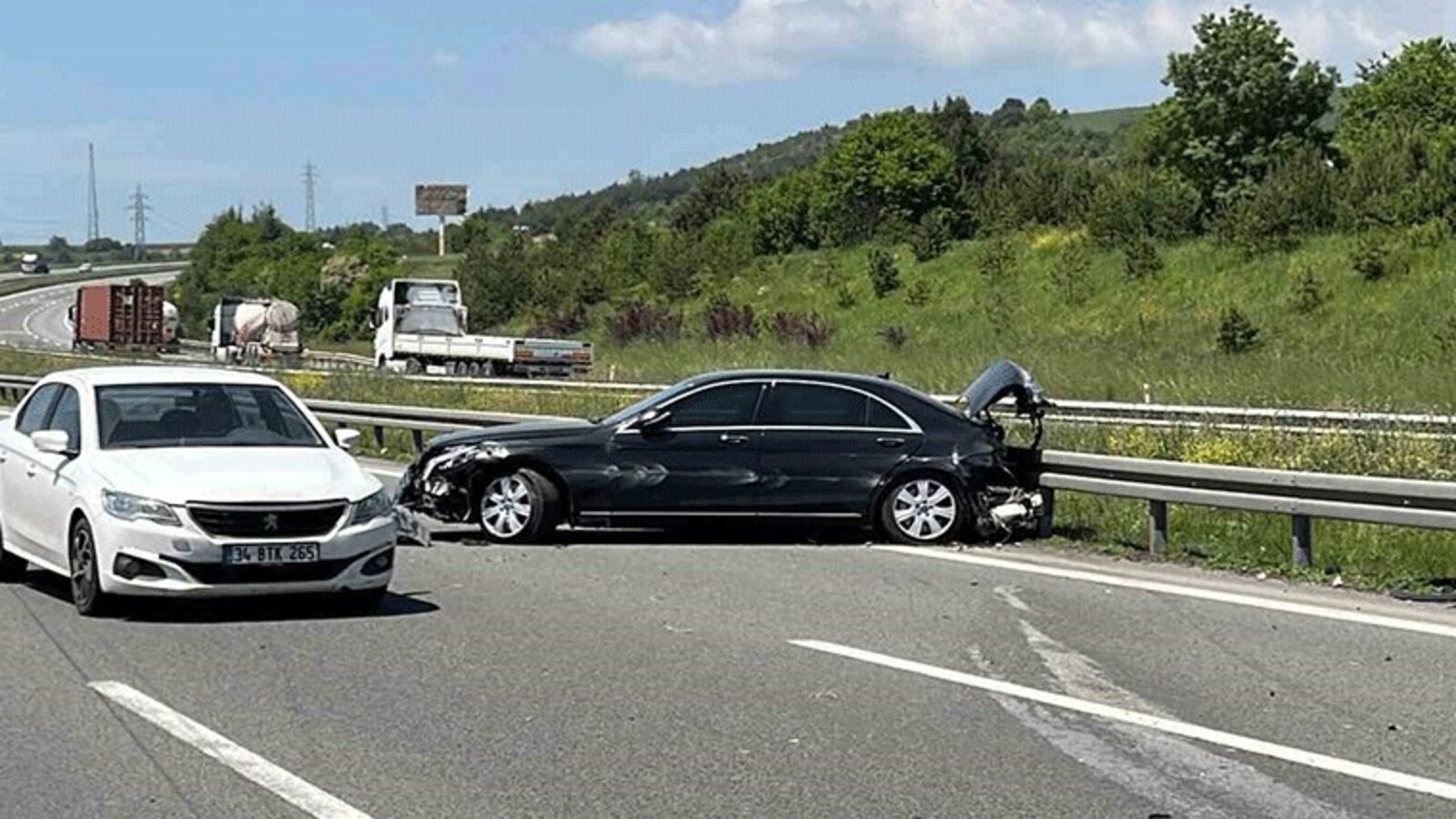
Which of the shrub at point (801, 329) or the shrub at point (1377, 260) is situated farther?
the shrub at point (801, 329)

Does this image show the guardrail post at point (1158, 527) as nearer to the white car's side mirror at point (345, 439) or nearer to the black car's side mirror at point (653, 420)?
the black car's side mirror at point (653, 420)

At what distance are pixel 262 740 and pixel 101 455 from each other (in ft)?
13.3

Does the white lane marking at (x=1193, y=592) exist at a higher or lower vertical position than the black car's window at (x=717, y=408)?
lower

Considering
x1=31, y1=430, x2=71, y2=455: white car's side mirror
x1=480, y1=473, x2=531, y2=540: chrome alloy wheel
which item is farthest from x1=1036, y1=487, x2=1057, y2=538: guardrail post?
x1=31, y1=430, x2=71, y2=455: white car's side mirror

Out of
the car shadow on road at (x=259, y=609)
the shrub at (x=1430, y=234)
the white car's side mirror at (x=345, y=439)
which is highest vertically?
the shrub at (x=1430, y=234)

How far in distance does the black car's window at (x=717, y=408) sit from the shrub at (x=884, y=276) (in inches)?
1710

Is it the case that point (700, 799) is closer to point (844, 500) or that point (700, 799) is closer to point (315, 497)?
point (315, 497)

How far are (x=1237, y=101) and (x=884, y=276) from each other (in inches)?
518

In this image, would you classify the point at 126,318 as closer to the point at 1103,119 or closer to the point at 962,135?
the point at 962,135

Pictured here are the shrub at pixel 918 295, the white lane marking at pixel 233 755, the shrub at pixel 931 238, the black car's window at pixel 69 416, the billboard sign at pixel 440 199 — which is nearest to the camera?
the white lane marking at pixel 233 755

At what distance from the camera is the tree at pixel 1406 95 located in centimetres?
7500

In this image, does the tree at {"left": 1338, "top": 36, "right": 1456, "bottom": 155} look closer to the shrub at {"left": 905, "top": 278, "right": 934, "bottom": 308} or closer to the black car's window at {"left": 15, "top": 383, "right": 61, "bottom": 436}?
the shrub at {"left": 905, "top": 278, "right": 934, "bottom": 308}

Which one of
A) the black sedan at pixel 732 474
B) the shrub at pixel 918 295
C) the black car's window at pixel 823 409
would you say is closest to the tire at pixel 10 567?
the black sedan at pixel 732 474

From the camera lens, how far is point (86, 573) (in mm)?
11453
